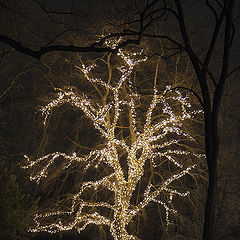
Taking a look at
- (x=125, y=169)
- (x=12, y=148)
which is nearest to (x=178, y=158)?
(x=125, y=169)

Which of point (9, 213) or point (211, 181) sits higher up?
point (211, 181)

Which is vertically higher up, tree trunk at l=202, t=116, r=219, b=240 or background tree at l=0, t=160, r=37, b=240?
tree trunk at l=202, t=116, r=219, b=240

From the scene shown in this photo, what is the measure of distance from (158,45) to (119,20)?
5.05 ft

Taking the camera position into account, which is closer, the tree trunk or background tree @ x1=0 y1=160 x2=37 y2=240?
the tree trunk

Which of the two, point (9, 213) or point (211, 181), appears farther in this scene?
point (9, 213)

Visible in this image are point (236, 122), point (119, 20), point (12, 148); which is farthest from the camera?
point (12, 148)

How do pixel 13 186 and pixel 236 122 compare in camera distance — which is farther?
pixel 236 122

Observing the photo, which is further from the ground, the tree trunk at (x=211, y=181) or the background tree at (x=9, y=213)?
the tree trunk at (x=211, y=181)

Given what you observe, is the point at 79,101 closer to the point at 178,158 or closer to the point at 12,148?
the point at 178,158

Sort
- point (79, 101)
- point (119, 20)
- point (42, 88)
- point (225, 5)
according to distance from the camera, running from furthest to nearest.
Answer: point (42, 88)
point (79, 101)
point (119, 20)
point (225, 5)

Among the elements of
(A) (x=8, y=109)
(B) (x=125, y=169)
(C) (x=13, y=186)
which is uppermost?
(A) (x=8, y=109)

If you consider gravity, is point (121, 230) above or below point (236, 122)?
below

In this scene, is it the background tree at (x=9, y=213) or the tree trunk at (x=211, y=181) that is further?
the background tree at (x=9, y=213)

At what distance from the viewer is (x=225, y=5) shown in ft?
17.1
